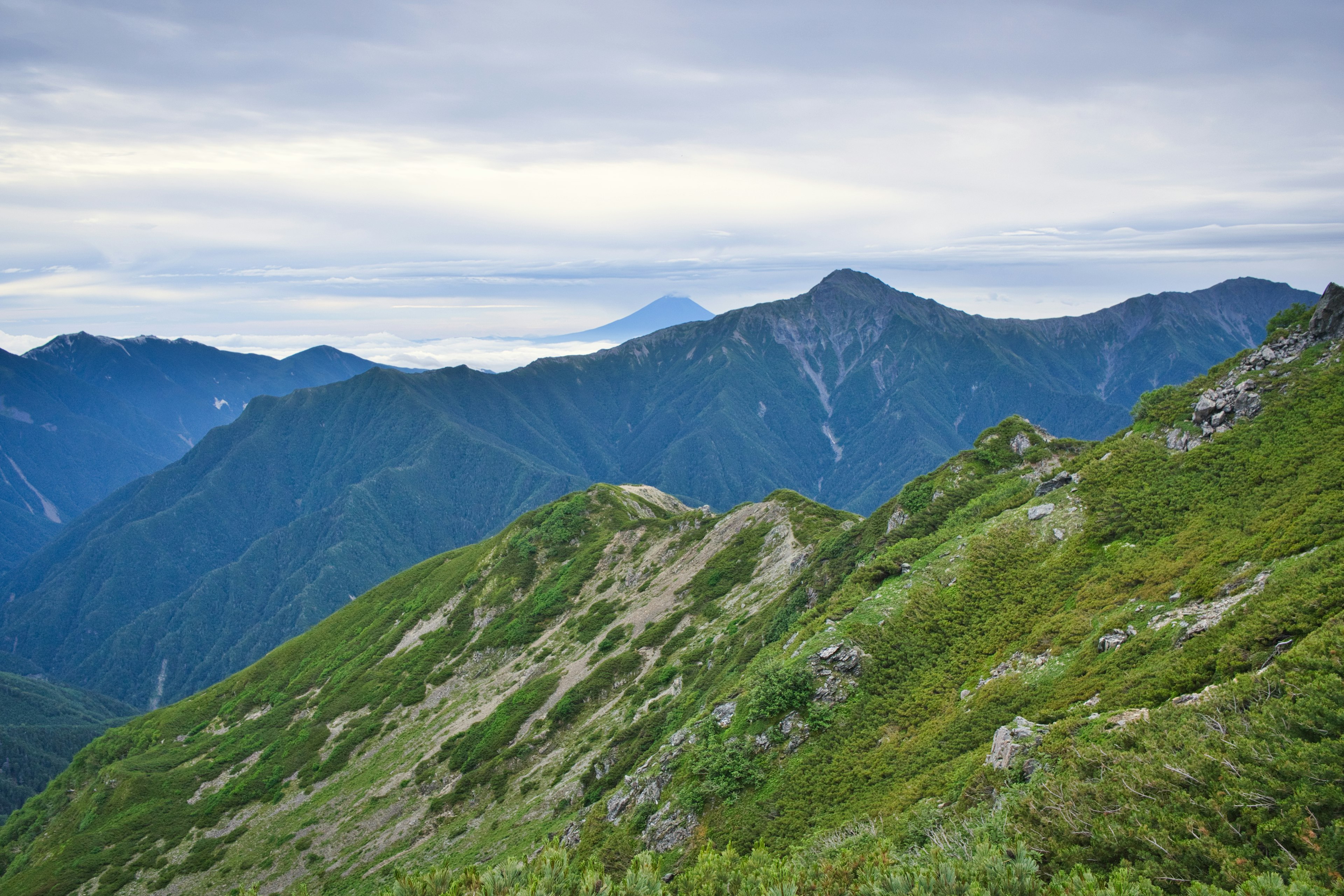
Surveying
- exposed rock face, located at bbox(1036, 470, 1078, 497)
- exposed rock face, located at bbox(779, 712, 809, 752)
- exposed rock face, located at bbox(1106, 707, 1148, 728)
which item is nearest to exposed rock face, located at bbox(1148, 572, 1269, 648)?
exposed rock face, located at bbox(1106, 707, 1148, 728)

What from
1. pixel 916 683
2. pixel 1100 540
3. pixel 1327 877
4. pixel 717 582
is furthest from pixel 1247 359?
pixel 717 582

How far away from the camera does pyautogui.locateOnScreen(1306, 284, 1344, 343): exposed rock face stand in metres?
38.8

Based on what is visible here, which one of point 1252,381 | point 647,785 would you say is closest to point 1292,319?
point 1252,381

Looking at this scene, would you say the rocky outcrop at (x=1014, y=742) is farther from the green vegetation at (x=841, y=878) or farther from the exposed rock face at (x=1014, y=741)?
the green vegetation at (x=841, y=878)

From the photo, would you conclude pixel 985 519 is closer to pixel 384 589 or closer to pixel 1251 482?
pixel 1251 482

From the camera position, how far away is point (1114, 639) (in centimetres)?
2761

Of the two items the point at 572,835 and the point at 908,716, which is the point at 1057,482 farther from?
the point at 572,835

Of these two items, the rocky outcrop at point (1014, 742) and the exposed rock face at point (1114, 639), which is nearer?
the rocky outcrop at point (1014, 742)

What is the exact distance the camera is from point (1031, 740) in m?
23.3

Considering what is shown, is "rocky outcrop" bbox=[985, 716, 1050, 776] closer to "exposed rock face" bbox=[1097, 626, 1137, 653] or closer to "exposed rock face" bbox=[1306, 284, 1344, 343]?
"exposed rock face" bbox=[1097, 626, 1137, 653]

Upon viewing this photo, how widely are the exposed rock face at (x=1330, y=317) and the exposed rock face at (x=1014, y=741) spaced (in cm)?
3345

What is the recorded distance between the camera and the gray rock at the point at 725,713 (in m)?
38.2

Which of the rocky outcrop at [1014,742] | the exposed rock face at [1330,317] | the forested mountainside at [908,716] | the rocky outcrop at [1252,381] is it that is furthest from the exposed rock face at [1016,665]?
the exposed rock face at [1330,317]

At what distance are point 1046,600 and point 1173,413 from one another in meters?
18.9
